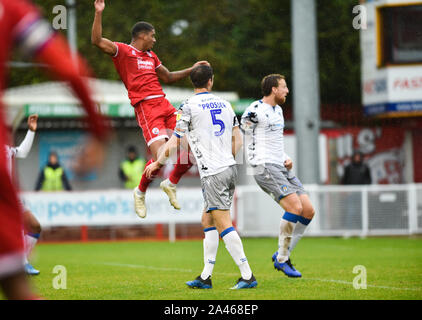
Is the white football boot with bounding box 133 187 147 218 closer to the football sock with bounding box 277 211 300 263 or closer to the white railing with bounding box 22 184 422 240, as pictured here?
the football sock with bounding box 277 211 300 263

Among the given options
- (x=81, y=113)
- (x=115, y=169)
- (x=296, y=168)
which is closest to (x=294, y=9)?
(x=296, y=168)

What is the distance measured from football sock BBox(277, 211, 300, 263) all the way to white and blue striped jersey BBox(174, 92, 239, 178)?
60.1 inches

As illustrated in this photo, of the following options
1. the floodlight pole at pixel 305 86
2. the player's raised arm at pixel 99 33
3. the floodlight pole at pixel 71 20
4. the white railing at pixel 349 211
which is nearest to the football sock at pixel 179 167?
the player's raised arm at pixel 99 33

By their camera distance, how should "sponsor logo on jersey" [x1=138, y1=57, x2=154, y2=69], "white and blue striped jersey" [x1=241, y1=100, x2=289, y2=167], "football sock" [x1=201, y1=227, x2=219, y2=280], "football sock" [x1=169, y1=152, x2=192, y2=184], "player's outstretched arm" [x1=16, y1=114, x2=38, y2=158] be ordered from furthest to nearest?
"player's outstretched arm" [x1=16, y1=114, x2=38, y2=158] < "white and blue striped jersey" [x1=241, y1=100, x2=289, y2=167] < "football sock" [x1=169, y1=152, x2=192, y2=184] < "sponsor logo on jersey" [x1=138, y1=57, x2=154, y2=69] < "football sock" [x1=201, y1=227, x2=219, y2=280]

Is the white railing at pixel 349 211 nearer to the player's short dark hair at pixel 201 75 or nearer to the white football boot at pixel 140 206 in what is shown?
the white football boot at pixel 140 206

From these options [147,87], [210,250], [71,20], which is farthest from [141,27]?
[71,20]

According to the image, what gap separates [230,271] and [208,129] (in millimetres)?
3208

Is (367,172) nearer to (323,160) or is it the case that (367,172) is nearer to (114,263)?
(323,160)

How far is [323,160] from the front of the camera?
81.2 ft

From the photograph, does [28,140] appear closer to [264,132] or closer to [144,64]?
[144,64]

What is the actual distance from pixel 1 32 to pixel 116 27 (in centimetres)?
3197

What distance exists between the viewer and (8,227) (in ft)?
11.6

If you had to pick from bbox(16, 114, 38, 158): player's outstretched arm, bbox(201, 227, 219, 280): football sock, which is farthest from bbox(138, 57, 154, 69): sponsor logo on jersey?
bbox(16, 114, 38, 158): player's outstretched arm

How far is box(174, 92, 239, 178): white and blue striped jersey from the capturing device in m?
7.99
